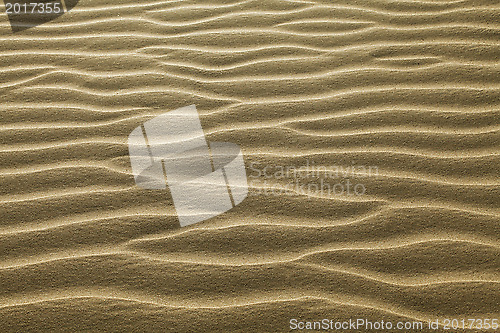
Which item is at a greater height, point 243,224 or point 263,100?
point 263,100

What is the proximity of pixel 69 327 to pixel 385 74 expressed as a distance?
2.21 metres

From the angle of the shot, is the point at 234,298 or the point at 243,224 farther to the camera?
the point at 243,224

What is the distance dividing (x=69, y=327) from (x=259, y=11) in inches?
88.1

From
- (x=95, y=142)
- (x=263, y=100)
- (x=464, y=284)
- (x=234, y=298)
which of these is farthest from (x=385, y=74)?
(x=95, y=142)

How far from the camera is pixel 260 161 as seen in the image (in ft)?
6.70

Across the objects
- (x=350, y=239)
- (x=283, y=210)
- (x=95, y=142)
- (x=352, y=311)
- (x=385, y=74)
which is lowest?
(x=352, y=311)

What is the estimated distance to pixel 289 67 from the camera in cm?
234

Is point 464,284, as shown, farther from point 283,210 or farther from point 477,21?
point 477,21

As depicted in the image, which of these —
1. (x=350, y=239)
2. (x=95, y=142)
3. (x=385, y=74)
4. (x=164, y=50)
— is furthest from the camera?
(x=164, y=50)

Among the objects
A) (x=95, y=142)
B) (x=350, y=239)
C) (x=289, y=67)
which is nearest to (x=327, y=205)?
(x=350, y=239)

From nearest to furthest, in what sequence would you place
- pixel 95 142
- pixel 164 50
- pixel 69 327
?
1. pixel 69 327
2. pixel 95 142
3. pixel 164 50

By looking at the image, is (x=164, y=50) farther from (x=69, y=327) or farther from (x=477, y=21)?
(x=477, y=21)

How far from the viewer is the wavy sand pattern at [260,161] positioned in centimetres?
172

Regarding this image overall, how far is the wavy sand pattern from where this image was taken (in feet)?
5.63
